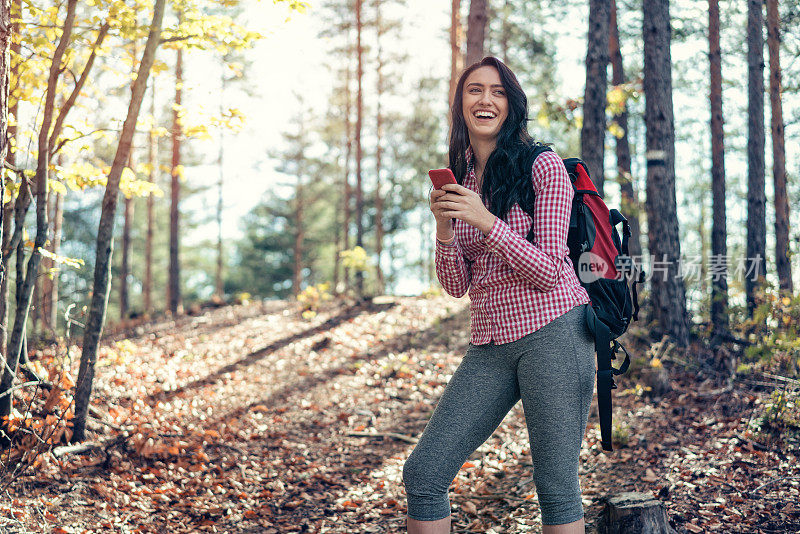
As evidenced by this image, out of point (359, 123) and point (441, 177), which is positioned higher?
point (359, 123)

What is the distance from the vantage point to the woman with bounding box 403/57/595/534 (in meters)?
2.14

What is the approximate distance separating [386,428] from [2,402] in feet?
10.7

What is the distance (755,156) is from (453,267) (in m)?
9.83

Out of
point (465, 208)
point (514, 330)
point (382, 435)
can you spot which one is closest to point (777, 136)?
point (382, 435)

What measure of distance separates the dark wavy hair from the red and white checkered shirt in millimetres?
44

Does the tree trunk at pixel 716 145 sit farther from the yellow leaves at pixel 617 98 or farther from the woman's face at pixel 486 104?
the woman's face at pixel 486 104

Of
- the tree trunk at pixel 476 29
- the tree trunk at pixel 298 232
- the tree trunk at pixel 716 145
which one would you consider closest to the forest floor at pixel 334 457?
the tree trunk at pixel 476 29

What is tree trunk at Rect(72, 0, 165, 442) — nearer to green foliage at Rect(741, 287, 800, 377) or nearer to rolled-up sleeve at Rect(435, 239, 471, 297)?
rolled-up sleeve at Rect(435, 239, 471, 297)

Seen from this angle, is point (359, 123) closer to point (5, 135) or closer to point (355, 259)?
point (355, 259)

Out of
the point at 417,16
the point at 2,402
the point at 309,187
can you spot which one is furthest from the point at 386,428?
the point at 309,187

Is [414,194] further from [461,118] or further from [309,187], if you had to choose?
[461,118]

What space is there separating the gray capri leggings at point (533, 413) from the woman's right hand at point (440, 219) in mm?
441

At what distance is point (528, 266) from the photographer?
207cm

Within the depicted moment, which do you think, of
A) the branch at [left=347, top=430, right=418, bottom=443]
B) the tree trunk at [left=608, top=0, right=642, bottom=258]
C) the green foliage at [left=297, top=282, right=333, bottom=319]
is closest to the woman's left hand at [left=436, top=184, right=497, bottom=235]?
the branch at [left=347, top=430, right=418, bottom=443]
